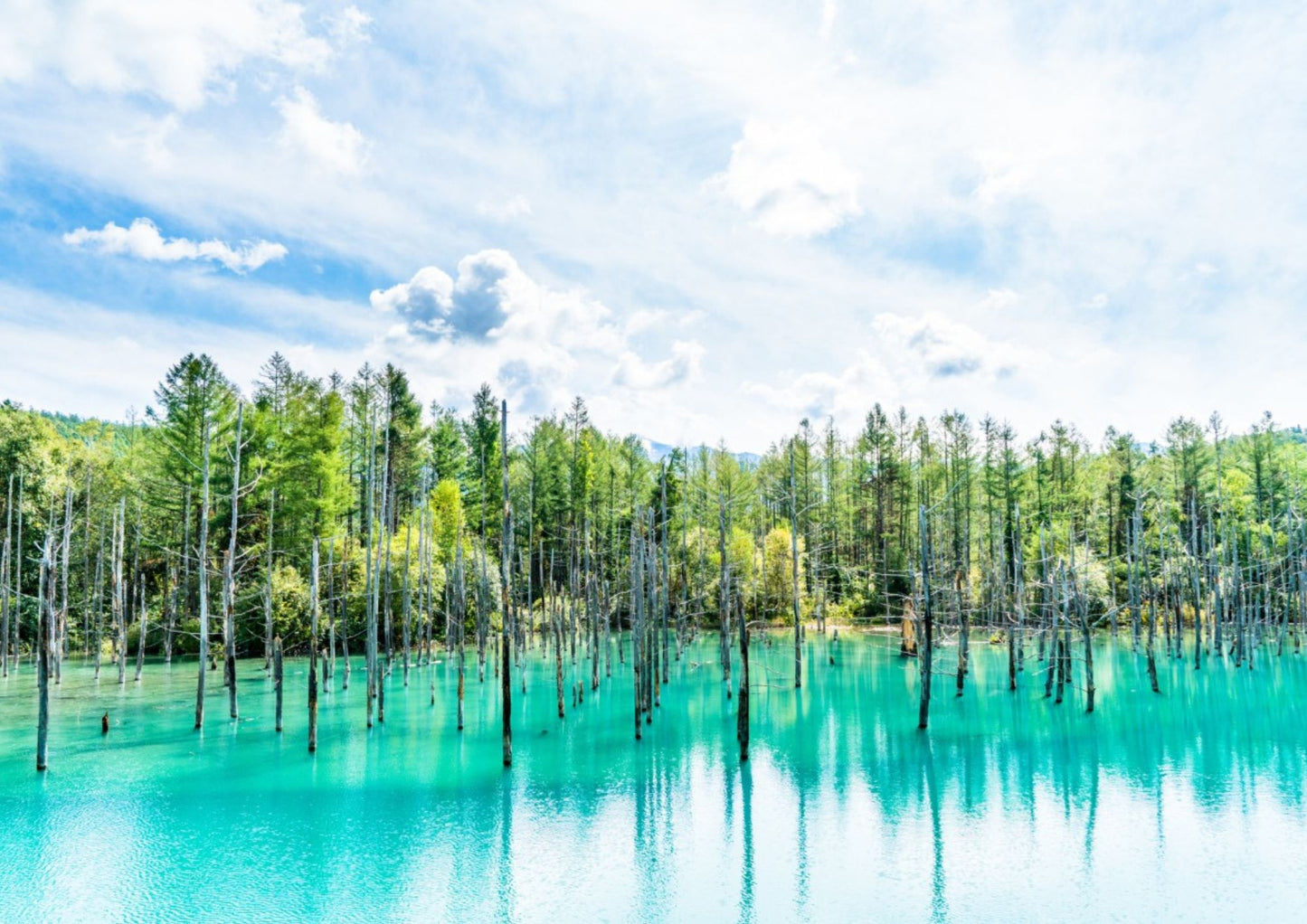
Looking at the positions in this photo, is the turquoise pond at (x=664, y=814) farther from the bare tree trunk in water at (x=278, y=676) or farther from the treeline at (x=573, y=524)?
the treeline at (x=573, y=524)

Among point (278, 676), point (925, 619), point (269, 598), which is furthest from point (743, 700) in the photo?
point (269, 598)

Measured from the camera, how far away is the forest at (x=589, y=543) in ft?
103

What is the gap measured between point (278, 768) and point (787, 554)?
3341 centimetres

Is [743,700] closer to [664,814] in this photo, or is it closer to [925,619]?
[664,814]

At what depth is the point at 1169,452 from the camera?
57.3m

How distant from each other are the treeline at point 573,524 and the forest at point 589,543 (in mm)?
220

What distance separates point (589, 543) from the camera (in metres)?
32.6

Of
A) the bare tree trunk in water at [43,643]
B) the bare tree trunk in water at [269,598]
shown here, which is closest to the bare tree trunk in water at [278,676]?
the bare tree trunk in water at [43,643]

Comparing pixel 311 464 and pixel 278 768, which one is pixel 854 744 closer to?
pixel 278 768

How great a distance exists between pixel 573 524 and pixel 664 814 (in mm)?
34480

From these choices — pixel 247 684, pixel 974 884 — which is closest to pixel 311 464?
pixel 247 684

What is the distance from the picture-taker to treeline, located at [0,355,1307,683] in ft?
115

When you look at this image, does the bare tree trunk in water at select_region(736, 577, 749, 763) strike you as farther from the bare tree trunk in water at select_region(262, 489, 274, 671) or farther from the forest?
the bare tree trunk in water at select_region(262, 489, 274, 671)

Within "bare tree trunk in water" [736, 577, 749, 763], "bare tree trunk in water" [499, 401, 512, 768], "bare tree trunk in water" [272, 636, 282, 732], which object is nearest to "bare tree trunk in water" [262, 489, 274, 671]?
"bare tree trunk in water" [272, 636, 282, 732]
